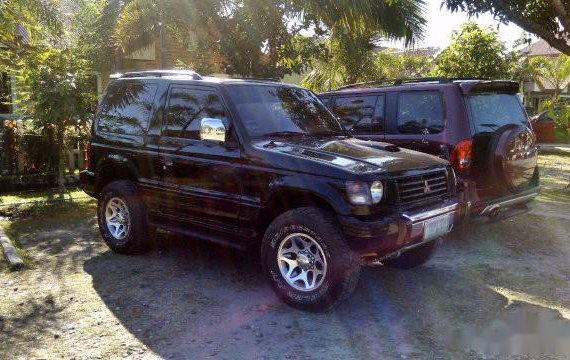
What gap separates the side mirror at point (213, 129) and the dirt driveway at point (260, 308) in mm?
1404

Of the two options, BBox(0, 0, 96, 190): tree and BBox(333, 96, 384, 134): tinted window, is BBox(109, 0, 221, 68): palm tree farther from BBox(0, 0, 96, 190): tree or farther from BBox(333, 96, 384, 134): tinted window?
BBox(333, 96, 384, 134): tinted window

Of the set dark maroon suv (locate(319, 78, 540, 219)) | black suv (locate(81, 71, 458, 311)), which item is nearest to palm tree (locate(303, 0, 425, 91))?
dark maroon suv (locate(319, 78, 540, 219))

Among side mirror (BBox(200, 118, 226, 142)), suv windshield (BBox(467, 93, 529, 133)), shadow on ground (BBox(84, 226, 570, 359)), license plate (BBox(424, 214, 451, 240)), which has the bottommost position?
shadow on ground (BBox(84, 226, 570, 359))

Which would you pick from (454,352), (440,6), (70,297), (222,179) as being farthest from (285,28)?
(454,352)

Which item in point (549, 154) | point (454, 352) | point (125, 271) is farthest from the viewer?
point (549, 154)

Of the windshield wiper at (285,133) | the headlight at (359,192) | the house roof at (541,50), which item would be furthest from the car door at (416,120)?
the house roof at (541,50)

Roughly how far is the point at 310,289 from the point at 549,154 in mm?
16063

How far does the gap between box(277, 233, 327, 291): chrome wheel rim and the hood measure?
661 mm

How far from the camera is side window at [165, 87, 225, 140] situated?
4895 mm

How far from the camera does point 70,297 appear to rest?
458 cm

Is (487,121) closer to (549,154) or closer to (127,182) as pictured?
(127,182)

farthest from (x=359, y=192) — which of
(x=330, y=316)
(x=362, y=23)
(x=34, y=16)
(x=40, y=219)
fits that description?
(x=34, y=16)

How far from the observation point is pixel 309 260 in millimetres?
4152

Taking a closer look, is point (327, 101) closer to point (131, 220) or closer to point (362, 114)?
point (362, 114)
